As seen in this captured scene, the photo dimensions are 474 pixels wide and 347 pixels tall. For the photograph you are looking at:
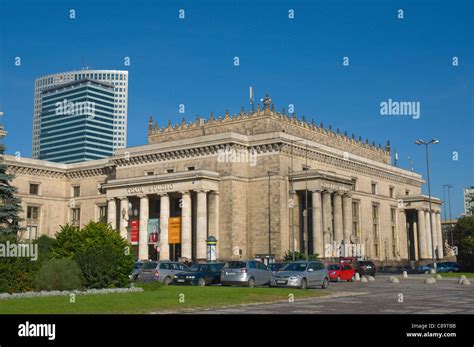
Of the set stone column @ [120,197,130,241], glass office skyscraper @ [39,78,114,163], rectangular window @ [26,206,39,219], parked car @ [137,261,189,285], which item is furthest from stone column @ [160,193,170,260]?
glass office skyscraper @ [39,78,114,163]

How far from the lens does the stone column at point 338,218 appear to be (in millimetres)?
65506

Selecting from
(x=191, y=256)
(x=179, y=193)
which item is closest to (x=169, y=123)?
(x=179, y=193)

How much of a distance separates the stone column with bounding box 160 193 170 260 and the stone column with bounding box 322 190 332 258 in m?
17.8

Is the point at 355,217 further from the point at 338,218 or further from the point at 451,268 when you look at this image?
the point at 451,268

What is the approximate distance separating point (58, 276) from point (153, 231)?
39.6 metres

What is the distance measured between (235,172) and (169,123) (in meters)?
19.8

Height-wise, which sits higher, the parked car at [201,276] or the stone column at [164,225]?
the stone column at [164,225]

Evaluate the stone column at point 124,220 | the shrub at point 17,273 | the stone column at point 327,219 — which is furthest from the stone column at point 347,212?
the shrub at point 17,273

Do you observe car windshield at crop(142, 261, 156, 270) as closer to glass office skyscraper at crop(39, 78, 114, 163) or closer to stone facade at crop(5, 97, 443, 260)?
stone facade at crop(5, 97, 443, 260)

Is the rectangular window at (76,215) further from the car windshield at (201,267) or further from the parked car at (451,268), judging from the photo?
the parked car at (451,268)

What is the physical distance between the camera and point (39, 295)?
23484 millimetres

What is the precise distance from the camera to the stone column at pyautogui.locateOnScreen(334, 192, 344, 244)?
65.5 meters

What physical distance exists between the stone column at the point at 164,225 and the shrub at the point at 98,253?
3368cm

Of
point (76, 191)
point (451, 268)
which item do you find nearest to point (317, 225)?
point (451, 268)
